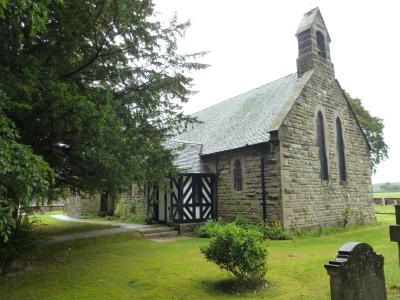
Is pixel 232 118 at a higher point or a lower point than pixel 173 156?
higher

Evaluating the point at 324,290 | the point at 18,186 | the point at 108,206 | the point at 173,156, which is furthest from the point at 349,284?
the point at 108,206

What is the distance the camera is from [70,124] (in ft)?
21.0

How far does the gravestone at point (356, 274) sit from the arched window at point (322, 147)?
36.9 feet

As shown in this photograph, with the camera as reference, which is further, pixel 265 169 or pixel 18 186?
pixel 265 169

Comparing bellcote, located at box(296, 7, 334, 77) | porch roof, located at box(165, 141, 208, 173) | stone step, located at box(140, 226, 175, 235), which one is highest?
bellcote, located at box(296, 7, 334, 77)

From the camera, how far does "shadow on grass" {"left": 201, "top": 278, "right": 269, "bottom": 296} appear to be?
6386 millimetres

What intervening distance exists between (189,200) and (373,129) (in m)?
20.9

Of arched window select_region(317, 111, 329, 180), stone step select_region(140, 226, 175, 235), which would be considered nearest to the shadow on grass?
stone step select_region(140, 226, 175, 235)

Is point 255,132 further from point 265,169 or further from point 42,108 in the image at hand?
point 42,108

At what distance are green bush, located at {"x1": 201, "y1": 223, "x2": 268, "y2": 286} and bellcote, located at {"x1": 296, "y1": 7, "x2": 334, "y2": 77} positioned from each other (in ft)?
40.7

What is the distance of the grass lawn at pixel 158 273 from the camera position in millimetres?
6375

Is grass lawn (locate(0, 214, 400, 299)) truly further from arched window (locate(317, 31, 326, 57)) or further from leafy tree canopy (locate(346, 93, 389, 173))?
leafy tree canopy (locate(346, 93, 389, 173))

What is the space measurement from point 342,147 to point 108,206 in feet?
53.5

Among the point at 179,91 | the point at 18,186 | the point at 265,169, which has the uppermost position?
the point at 179,91
